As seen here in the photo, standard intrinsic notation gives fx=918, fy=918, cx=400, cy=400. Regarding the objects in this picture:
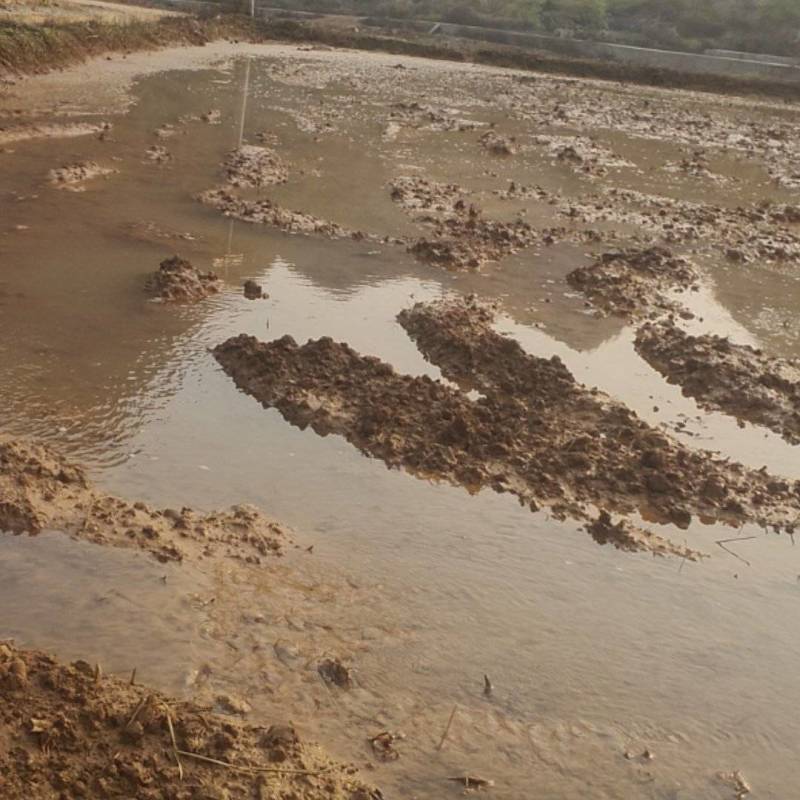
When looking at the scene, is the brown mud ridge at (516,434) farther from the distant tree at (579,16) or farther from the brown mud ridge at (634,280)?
the distant tree at (579,16)

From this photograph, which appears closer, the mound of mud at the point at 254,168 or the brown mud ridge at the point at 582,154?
the mound of mud at the point at 254,168

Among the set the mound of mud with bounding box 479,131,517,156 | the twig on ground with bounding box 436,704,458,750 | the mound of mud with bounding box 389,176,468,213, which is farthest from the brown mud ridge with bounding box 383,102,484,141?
the twig on ground with bounding box 436,704,458,750

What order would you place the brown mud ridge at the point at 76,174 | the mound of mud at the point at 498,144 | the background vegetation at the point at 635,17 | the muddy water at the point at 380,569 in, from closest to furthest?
the muddy water at the point at 380,569, the brown mud ridge at the point at 76,174, the mound of mud at the point at 498,144, the background vegetation at the point at 635,17

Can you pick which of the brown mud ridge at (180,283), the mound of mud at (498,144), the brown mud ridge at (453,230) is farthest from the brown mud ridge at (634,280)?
the mound of mud at (498,144)

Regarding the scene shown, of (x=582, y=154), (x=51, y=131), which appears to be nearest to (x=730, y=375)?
(x=582, y=154)

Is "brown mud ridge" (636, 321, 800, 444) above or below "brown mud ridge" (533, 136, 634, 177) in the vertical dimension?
below

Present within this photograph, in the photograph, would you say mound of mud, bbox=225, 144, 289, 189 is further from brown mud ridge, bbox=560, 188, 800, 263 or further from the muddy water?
brown mud ridge, bbox=560, 188, 800, 263

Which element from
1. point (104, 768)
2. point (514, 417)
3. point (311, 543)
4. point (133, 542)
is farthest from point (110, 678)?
point (514, 417)
